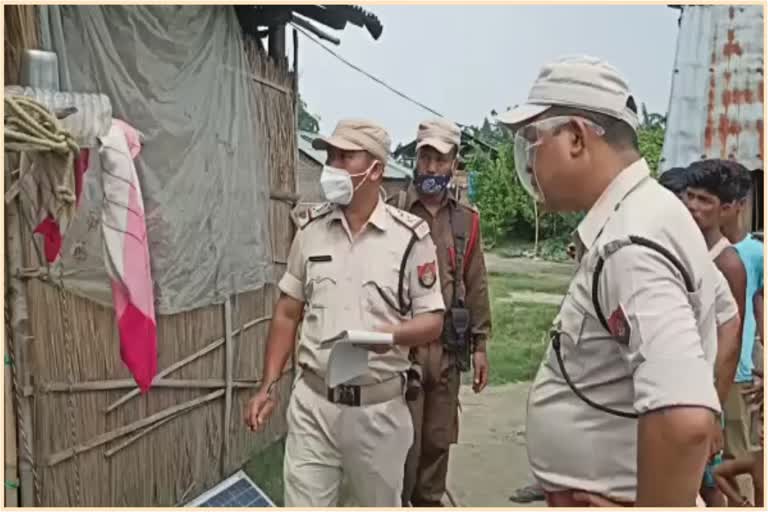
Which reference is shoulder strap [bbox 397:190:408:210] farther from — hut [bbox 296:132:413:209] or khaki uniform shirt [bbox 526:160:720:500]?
khaki uniform shirt [bbox 526:160:720:500]

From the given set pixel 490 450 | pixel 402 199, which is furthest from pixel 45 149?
pixel 490 450

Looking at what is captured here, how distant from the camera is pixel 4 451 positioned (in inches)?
103

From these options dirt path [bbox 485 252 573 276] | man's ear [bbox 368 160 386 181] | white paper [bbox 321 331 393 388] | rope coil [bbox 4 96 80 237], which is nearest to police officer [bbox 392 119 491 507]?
man's ear [bbox 368 160 386 181]

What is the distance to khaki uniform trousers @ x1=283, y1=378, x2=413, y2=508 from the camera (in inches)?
118

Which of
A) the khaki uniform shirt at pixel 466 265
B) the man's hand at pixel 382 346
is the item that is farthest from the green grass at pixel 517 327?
the man's hand at pixel 382 346

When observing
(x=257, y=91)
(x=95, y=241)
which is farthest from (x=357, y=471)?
(x=257, y=91)

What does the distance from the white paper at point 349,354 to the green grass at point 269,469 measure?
190cm

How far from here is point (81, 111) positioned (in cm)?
222

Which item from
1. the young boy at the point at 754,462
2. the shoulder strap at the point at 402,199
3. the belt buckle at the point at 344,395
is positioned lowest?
the young boy at the point at 754,462

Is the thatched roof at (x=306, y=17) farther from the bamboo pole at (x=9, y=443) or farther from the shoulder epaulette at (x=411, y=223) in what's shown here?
the bamboo pole at (x=9, y=443)

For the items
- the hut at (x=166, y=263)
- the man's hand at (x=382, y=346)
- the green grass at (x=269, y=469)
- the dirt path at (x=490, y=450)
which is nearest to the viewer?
the man's hand at (x=382, y=346)

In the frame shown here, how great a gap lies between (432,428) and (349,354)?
3.62 ft

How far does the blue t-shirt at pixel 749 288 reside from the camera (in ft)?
12.0

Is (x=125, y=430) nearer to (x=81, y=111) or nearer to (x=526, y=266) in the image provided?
(x=81, y=111)
